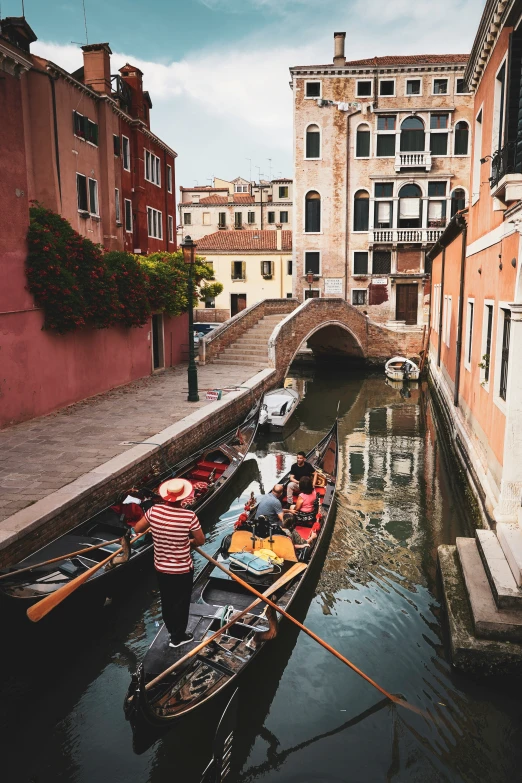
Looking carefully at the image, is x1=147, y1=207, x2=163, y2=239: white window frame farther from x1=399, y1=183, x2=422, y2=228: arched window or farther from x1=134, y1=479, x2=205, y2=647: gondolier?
x1=134, y1=479, x2=205, y2=647: gondolier

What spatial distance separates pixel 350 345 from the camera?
72.2ft

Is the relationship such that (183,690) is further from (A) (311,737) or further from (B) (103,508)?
(B) (103,508)

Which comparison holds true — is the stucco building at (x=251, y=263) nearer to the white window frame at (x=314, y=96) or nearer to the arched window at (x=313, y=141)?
the arched window at (x=313, y=141)

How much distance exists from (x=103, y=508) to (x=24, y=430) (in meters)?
2.87

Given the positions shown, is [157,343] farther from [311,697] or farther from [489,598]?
[489,598]

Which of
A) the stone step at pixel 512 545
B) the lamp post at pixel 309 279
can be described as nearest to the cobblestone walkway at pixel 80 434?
the stone step at pixel 512 545

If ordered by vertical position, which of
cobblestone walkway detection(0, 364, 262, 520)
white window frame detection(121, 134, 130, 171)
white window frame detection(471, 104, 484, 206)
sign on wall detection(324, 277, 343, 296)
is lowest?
cobblestone walkway detection(0, 364, 262, 520)

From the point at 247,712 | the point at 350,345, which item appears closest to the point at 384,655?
the point at 247,712

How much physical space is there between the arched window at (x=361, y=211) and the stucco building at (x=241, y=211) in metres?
12.4

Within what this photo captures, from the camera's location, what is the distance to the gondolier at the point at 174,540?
12.9 ft

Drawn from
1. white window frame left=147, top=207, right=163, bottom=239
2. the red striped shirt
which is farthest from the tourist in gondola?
white window frame left=147, top=207, right=163, bottom=239

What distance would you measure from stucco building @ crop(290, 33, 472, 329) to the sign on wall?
4 cm

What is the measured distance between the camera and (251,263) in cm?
3075

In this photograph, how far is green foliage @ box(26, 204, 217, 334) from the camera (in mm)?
9570
